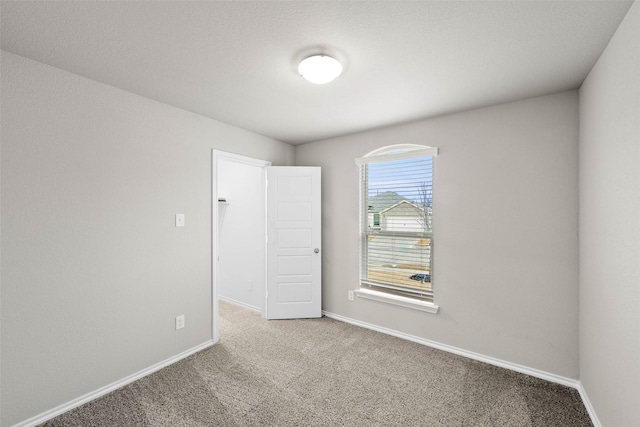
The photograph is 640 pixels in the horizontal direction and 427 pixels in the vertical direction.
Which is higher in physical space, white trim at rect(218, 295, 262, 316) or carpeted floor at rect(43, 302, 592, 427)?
white trim at rect(218, 295, 262, 316)

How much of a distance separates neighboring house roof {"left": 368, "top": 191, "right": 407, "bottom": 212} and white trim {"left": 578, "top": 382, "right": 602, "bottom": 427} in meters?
2.12

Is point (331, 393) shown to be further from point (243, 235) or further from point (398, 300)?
point (243, 235)

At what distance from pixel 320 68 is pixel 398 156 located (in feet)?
5.35

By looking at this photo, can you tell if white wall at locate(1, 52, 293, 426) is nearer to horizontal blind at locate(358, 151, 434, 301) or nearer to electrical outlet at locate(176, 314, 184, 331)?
electrical outlet at locate(176, 314, 184, 331)

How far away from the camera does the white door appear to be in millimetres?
3611

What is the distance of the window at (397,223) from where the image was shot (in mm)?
3008

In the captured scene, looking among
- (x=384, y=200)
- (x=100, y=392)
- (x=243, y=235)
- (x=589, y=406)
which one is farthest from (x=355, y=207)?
(x=100, y=392)

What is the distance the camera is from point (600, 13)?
1394 mm

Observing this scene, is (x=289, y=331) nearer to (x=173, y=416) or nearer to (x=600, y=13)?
(x=173, y=416)

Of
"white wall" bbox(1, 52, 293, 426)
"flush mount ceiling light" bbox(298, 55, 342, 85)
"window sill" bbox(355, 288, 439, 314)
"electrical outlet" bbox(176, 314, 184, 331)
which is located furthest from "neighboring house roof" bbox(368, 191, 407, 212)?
"electrical outlet" bbox(176, 314, 184, 331)

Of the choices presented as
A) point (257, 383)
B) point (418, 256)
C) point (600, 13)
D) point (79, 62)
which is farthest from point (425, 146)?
point (79, 62)

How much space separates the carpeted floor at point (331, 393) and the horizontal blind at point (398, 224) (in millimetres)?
732

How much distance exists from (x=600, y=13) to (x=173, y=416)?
3.47 meters

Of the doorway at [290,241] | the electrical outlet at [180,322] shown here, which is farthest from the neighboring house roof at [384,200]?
the electrical outlet at [180,322]
